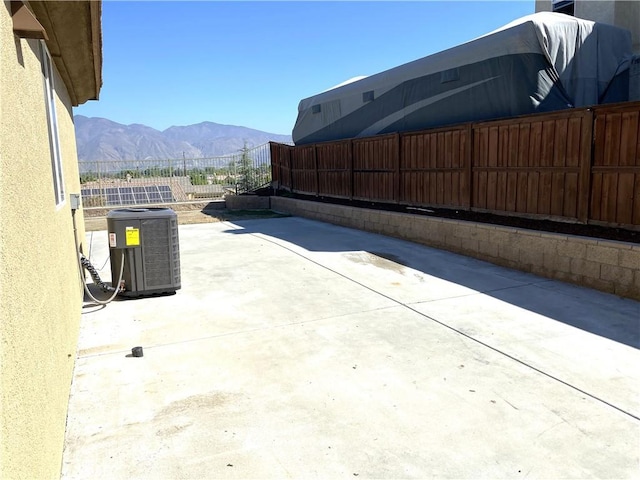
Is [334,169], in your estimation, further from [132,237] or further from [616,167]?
[132,237]

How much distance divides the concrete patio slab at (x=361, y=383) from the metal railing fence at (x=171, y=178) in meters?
14.0

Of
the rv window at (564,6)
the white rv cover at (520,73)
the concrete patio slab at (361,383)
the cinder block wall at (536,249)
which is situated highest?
the rv window at (564,6)

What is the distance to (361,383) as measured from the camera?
3.79 metres

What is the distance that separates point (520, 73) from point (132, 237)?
26.5 feet

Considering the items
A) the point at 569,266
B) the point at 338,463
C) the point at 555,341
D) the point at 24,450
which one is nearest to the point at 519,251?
the point at 569,266

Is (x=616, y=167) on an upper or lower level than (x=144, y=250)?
upper

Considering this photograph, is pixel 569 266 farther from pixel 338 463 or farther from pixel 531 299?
pixel 338 463

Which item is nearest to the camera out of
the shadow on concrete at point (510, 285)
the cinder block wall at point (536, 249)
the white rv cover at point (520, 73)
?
the shadow on concrete at point (510, 285)

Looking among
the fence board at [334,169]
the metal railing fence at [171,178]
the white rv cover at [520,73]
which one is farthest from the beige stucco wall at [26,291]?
the metal railing fence at [171,178]

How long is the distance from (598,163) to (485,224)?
2122 millimetres

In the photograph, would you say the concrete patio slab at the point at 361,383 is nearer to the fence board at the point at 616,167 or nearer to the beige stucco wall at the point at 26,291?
the beige stucco wall at the point at 26,291

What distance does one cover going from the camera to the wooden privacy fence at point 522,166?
656 centimetres

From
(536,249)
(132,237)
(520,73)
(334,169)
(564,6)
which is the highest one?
(564,6)

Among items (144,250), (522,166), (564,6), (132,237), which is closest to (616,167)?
(522,166)
